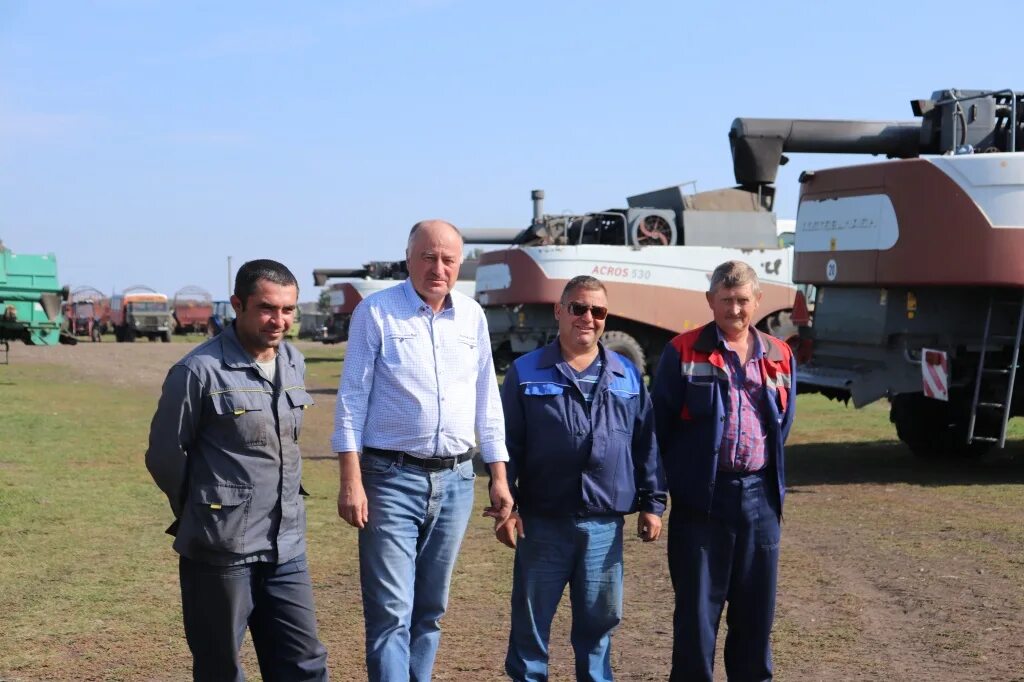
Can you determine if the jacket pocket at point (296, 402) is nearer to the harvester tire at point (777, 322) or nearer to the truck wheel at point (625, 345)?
the truck wheel at point (625, 345)

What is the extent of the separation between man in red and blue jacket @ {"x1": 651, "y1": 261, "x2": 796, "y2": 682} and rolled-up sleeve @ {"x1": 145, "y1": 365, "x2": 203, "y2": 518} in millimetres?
1806

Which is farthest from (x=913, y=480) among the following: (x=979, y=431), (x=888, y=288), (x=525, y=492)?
(x=525, y=492)

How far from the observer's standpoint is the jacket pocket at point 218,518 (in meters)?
4.20

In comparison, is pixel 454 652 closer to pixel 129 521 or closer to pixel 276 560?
pixel 276 560

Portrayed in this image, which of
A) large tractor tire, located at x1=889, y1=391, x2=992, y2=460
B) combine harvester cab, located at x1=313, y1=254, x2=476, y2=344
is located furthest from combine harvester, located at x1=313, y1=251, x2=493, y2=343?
large tractor tire, located at x1=889, y1=391, x2=992, y2=460

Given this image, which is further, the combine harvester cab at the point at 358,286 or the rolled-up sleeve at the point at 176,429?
the combine harvester cab at the point at 358,286

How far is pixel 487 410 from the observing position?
15.7ft

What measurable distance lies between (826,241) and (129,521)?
21.2 ft

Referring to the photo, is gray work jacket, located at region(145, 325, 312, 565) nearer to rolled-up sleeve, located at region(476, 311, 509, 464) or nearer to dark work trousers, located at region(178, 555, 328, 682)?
dark work trousers, located at region(178, 555, 328, 682)

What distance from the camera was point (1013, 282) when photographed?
33.0 feet

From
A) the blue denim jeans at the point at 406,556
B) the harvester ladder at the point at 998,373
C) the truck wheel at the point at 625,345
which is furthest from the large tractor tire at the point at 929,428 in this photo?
the blue denim jeans at the point at 406,556

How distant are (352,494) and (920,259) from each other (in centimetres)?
733

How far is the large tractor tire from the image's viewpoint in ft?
40.7

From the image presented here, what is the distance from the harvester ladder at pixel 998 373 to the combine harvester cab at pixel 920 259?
0.02 m
